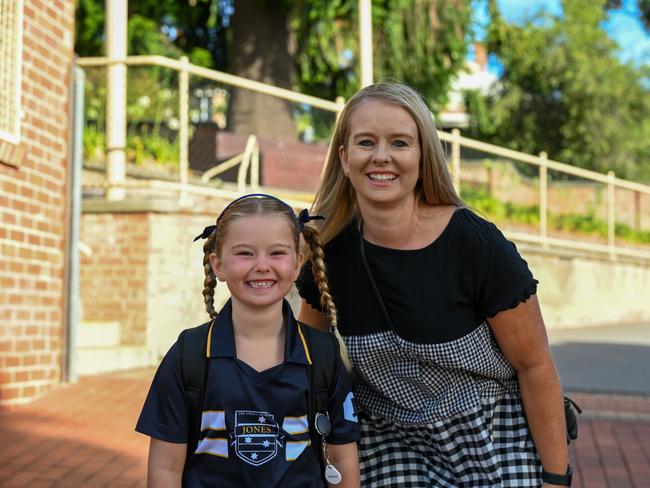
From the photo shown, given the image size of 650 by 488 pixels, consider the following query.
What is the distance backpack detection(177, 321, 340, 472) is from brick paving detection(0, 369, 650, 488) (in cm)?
262

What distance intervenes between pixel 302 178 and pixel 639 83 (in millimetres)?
20952

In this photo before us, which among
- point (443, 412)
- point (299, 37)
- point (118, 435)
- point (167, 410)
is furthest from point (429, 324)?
point (299, 37)

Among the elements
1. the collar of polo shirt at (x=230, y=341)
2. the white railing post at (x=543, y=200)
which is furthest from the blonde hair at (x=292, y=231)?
the white railing post at (x=543, y=200)

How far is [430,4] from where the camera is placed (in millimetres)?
17078

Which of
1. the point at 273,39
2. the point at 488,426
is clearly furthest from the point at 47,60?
the point at 273,39

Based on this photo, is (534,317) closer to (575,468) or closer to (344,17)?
(575,468)

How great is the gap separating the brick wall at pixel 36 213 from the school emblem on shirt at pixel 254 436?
451cm

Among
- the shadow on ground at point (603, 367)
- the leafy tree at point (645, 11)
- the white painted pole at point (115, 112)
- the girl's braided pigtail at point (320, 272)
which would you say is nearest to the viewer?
the girl's braided pigtail at point (320, 272)

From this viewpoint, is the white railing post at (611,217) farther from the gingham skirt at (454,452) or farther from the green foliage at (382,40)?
the gingham skirt at (454,452)

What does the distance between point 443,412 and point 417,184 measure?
0.62 metres

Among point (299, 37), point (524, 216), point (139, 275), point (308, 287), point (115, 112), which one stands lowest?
point (308, 287)

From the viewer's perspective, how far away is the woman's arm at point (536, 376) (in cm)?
264

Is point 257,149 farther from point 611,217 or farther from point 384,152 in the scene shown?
Answer: point 384,152

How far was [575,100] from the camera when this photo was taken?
96.4 feet
